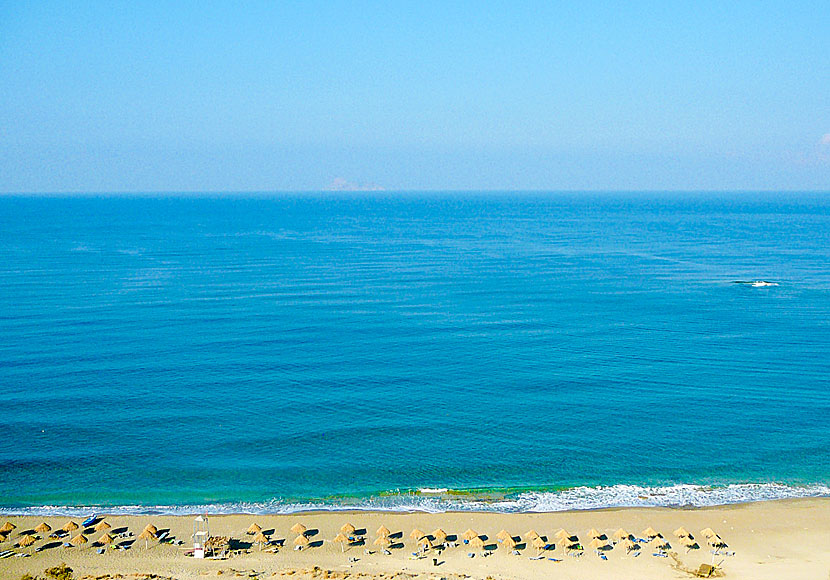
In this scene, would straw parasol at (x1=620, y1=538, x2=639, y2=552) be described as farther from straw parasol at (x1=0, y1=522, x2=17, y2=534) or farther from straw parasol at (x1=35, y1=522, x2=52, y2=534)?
straw parasol at (x1=0, y1=522, x2=17, y2=534)

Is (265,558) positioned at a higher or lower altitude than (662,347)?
lower

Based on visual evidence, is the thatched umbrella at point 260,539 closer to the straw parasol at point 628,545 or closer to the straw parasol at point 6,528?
the straw parasol at point 6,528

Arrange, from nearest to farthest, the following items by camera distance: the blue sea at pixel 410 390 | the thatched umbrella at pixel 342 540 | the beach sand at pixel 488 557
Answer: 1. the beach sand at pixel 488 557
2. the thatched umbrella at pixel 342 540
3. the blue sea at pixel 410 390

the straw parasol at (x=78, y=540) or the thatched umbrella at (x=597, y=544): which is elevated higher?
the thatched umbrella at (x=597, y=544)

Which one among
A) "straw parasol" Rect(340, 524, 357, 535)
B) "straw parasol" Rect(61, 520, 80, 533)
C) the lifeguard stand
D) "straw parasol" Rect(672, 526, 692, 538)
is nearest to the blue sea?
the lifeguard stand

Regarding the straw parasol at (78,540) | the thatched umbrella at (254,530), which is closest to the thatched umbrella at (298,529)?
the thatched umbrella at (254,530)

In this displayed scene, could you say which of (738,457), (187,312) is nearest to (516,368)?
(738,457)

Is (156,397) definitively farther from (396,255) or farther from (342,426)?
(396,255)
